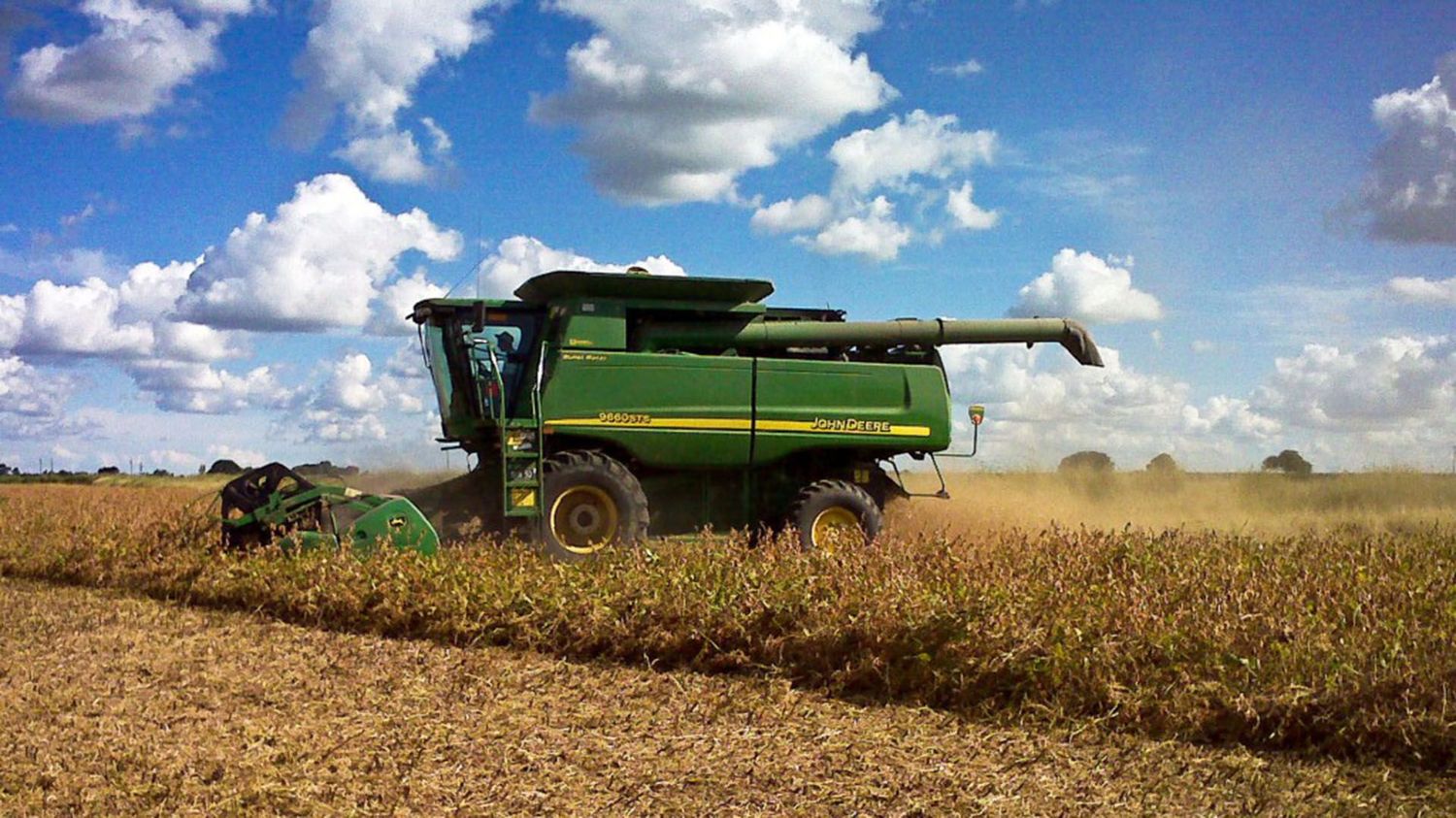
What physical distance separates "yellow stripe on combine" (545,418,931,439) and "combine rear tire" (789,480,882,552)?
1.59 ft

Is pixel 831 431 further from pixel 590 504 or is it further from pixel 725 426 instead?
pixel 590 504

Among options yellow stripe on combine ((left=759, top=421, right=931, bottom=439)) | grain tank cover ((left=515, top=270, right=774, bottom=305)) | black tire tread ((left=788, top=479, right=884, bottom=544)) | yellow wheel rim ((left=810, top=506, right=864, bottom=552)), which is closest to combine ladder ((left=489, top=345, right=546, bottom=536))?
grain tank cover ((left=515, top=270, right=774, bottom=305))

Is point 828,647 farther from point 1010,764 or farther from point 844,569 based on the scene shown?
point 1010,764

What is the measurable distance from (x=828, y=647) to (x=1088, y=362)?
7.24 m

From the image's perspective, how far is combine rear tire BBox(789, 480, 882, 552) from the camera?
32.4ft

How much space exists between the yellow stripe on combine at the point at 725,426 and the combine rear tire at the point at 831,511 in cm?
49

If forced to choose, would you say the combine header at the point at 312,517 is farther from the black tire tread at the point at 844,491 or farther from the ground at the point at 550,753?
the black tire tread at the point at 844,491

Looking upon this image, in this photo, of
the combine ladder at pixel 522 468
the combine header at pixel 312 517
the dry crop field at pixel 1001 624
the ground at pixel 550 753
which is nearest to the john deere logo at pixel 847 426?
the combine ladder at pixel 522 468

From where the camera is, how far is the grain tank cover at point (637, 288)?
32.2 ft

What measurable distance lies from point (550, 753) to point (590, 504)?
5.28m

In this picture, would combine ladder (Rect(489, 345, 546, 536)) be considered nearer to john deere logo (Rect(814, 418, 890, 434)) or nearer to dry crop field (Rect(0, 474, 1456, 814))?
dry crop field (Rect(0, 474, 1456, 814))

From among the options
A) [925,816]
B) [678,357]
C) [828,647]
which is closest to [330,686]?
[828,647]

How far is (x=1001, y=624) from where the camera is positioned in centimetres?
507

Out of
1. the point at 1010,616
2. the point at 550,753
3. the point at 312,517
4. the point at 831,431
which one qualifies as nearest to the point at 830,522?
the point at 831,431
